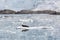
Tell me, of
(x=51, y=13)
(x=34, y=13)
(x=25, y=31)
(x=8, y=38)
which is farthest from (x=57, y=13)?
(x=8, y=38)

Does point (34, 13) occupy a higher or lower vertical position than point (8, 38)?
lower

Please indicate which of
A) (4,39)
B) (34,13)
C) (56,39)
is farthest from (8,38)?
(34,13)

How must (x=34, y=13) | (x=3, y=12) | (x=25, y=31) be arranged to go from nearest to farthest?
(x=25, y=31) → (x=3, y=12) → (x=34, y=13)

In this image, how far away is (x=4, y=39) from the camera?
2747 cm

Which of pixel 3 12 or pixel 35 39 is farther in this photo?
pixel 3 12

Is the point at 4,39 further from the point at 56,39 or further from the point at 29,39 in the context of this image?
the point at 56,39

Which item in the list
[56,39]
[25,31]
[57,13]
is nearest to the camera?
[56,39]

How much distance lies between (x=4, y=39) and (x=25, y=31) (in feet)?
27.2

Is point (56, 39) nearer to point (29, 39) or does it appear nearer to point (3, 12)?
point (29, 39)

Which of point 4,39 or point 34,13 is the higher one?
point 4,39

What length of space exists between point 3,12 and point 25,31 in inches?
3368

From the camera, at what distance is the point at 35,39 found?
27.2 meters

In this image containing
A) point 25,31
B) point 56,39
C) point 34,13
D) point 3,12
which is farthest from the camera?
point 34,13

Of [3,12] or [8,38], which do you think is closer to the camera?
[8,38]
